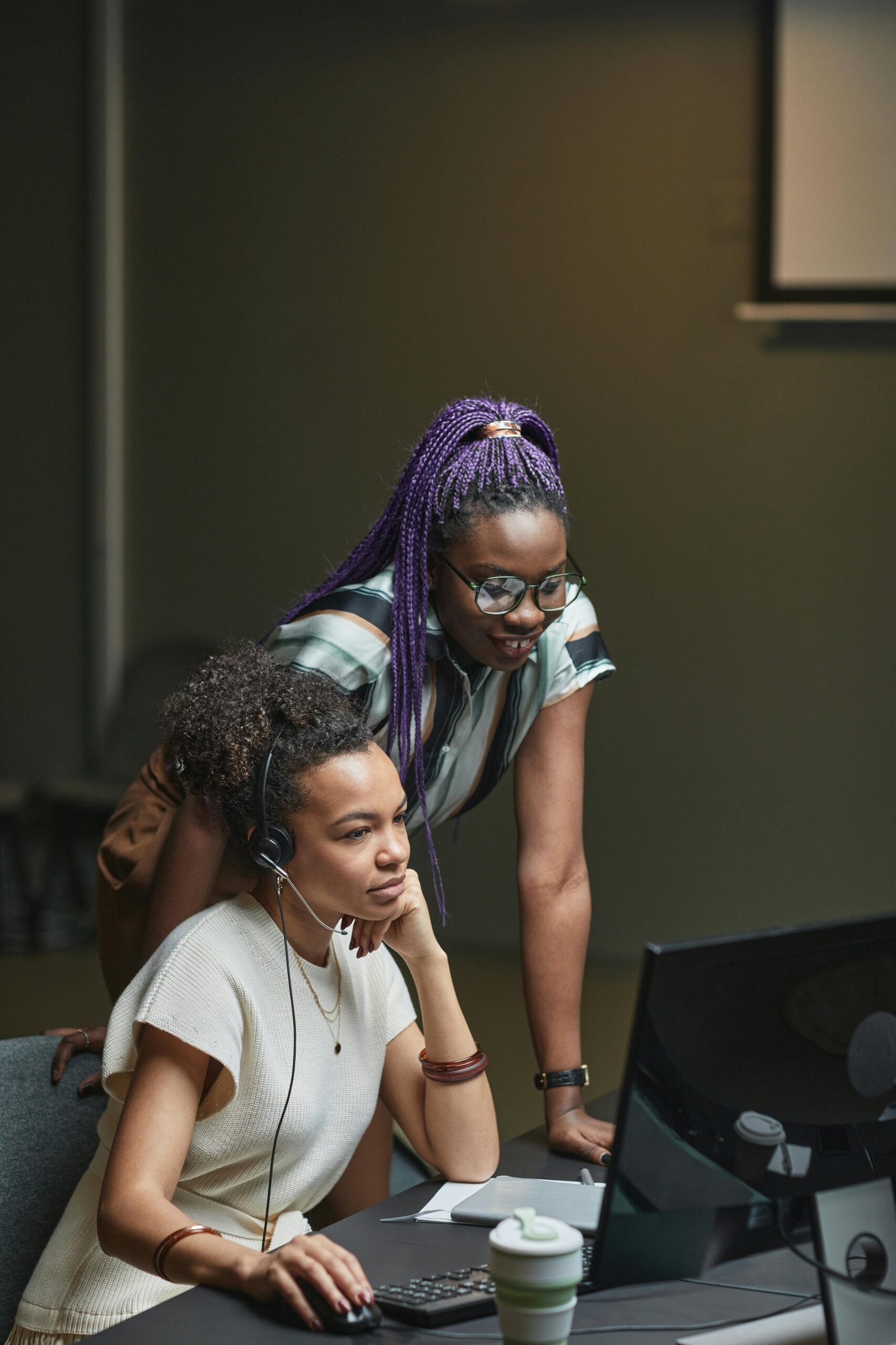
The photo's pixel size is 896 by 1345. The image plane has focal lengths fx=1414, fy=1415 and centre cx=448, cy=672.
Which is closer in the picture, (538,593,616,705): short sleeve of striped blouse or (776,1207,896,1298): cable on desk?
(776,1207,896,1298): cable on desk

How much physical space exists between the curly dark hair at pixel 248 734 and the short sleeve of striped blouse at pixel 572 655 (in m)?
0.37

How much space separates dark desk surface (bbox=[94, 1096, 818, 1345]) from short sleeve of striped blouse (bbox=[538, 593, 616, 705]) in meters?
0.63

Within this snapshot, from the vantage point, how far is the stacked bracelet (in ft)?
4.45

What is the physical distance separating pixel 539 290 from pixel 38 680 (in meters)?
2.25

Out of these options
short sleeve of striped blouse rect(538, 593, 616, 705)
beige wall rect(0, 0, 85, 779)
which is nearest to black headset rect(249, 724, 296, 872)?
short sleeve of striped blouse rect(538, 593, 616, 705)

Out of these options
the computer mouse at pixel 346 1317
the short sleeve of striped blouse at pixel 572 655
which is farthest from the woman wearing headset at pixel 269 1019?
the short sleeve of striped blouse at pixel 572 655

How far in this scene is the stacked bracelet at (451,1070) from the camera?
136cm

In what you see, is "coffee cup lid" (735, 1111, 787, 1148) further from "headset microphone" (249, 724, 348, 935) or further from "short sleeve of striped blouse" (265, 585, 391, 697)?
"short sleeve of striped blouse" (265, 585, 391, 697)

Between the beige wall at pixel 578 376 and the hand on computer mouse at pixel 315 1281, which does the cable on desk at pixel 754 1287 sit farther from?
the beige wall at pixel 578 376

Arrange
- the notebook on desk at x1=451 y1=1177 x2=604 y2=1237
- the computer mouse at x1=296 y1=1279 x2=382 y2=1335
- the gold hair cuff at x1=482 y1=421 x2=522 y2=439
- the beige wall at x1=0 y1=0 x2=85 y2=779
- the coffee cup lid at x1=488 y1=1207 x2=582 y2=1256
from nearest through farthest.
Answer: the coffee cup lid at x1=488 y1=1207 x2=582 y2=1256
the computer mouse at x1=296 y1=1279 x2=382 y2=1335
the notebook on desk at x1=451 y1=1177 x2=604 y2=1237
the gold hair cuff at x1=482 y1=421 x2=522 y2=439
the beige wall at x1=0 y1=0 x2=85 y2=779

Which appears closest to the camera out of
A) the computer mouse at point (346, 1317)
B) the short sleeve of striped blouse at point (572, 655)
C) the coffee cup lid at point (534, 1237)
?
the coffee cup lid at point (534, 1237)

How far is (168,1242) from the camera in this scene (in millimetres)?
1061

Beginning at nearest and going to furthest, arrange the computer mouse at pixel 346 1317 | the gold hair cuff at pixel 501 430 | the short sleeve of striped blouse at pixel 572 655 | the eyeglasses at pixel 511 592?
the computer mouse at pixel 346 1317, the eyeglasses at pixel 511 592, the gold hair cuff at pixel 501 430, the short sleeve of striped blouse at pixel 572 655

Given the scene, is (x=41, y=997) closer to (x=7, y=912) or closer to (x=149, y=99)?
(x=7, y=912)
